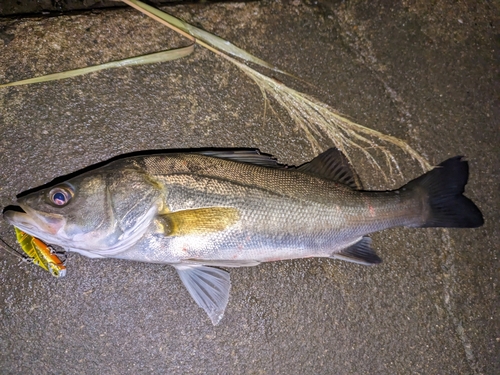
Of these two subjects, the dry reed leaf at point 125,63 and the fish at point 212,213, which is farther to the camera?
the dry reed leaf at point 125,63

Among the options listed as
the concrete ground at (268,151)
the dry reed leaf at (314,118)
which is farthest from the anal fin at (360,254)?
the dry reed leaf at (314,118)

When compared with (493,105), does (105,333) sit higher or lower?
lower

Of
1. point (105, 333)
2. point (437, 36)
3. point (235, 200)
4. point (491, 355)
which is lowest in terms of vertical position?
point (491, 355)

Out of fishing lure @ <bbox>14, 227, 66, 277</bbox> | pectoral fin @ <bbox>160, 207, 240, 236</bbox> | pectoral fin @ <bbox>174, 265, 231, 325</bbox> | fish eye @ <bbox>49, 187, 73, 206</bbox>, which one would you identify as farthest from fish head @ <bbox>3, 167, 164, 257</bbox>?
pectoral fin @ <bbox>174, 265, 231, 325</bbox>

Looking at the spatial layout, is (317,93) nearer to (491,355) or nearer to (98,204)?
(98,204)

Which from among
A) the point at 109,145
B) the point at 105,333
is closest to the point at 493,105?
the point at 109,145

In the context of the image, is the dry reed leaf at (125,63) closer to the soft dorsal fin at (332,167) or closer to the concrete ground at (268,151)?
the concrete ground at (268,151)

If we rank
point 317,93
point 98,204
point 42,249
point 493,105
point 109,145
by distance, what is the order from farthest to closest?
point 493,105, point 317,93, point 109,145, point 42,249, point 98,204
